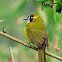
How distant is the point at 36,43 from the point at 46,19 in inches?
14.5

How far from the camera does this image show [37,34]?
460 centimetres

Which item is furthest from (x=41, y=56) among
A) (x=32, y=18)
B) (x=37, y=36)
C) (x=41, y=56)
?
(x=32, y=18)

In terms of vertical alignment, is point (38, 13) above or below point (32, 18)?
above

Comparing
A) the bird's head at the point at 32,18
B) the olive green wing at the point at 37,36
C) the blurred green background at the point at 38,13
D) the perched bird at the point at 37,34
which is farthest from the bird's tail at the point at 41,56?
the bird's head at the point at 32,18

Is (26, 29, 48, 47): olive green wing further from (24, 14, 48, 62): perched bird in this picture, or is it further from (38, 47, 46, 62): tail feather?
(38, 47, 46, 62): tail feather

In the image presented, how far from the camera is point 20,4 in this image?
14.5ft

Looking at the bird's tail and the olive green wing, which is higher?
the olive green wing

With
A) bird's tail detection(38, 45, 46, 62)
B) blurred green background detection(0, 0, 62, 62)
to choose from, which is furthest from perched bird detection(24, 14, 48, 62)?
blurred green background detection(0, 0, 62, 62)

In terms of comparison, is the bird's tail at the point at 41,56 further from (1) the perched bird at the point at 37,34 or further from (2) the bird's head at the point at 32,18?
(2) the bird's head at the point at 32,18

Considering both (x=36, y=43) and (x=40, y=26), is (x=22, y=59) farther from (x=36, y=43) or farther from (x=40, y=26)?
(x=36, y=43)

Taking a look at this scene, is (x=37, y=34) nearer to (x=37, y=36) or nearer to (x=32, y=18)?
(x=37, y=36)

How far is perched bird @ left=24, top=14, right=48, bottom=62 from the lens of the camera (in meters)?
4.13

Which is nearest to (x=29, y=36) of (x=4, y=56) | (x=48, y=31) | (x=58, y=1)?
(x=48, y=31)

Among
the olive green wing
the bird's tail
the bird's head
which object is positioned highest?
the bird's head
